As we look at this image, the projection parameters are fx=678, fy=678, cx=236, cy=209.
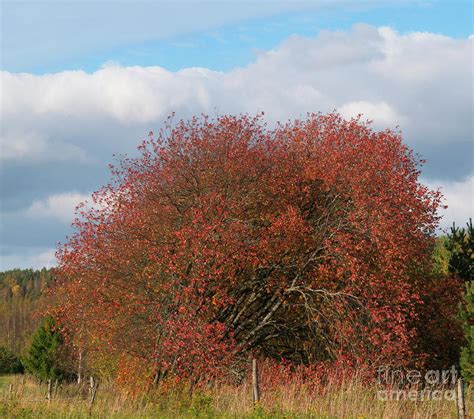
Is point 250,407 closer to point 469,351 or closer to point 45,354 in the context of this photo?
point 469,351

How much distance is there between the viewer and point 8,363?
70.6 metres

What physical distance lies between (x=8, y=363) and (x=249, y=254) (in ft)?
182

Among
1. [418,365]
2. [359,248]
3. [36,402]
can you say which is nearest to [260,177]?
[359,248]

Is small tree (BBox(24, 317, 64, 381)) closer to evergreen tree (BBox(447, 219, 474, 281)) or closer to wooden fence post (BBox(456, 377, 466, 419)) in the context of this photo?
evergreen tree (BBox(447, 219, 474, 281))

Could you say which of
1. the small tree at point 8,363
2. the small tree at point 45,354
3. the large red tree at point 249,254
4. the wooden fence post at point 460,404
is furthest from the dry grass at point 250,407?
the small tree at point 8,363

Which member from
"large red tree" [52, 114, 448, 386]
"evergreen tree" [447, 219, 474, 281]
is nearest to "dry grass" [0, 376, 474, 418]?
"large red tree" [52, 114, 448, 386]

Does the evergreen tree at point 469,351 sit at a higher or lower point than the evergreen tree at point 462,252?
lower

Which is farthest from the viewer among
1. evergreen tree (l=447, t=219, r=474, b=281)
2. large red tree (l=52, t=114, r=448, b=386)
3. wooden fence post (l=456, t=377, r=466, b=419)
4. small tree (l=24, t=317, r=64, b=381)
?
small tree (l=24, t=317, r=64, b=381)

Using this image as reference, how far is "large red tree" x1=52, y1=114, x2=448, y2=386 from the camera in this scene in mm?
22438

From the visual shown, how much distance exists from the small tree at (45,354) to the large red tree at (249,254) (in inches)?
889

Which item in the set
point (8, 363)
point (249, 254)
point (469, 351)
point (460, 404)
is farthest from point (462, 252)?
point (8, 363)

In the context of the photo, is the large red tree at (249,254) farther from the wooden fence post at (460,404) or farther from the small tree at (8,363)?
the small tree at (8,363)

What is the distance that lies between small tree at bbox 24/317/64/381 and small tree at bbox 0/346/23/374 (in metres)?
22.4

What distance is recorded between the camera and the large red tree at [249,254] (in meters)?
22.4
